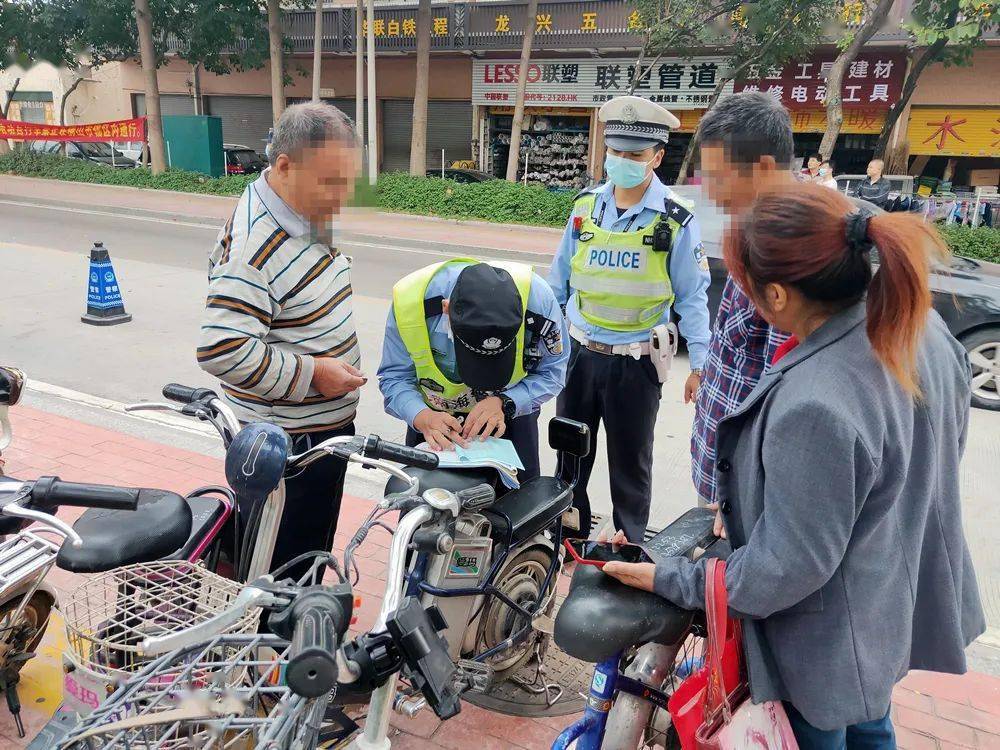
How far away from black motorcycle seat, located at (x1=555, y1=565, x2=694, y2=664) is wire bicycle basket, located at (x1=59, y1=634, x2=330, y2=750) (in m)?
0.65

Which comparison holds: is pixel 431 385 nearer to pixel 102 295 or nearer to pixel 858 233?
pixel 858 233

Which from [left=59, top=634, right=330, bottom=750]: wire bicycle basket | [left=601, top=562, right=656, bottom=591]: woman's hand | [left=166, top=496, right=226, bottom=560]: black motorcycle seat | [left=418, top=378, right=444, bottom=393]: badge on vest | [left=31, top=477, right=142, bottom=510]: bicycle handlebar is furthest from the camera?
[left=418, top=378, right=444, bottom=393]: badge on vest

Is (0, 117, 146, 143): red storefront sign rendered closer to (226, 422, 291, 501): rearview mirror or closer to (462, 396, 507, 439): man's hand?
(462, 396, 507, 439): man's hand

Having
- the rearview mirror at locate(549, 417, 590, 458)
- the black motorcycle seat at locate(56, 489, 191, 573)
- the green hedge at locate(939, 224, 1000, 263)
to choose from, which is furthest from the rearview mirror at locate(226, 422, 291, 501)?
the green hedge at locate(939, 224, 1000, 263)

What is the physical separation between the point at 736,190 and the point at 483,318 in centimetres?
79

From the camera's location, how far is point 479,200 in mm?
16375

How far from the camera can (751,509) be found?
159 centimetres

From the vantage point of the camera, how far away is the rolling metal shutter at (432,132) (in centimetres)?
2311

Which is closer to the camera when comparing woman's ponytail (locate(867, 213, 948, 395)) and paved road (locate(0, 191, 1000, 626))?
woman's ponytail (locate(867, 213, 948, 395))

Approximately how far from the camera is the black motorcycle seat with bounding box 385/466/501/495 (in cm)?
226

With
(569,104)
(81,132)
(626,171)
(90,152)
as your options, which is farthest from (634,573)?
(90,152)

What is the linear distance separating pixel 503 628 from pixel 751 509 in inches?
48.9

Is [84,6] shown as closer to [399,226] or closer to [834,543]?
[399,226]

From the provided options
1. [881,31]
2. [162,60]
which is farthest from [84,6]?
[881,31]
